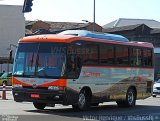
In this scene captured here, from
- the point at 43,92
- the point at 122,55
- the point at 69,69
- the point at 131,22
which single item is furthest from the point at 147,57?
the point at 131,22

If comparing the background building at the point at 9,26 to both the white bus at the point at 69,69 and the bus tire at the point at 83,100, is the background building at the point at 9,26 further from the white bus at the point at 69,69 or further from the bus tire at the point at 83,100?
the bus tire at the point at 83,100

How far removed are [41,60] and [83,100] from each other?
2.48 metres

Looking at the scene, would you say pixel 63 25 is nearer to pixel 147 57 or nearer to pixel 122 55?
pixel 147 57

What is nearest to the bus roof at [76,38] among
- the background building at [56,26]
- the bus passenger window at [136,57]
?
the bus passenger window at [136,57]

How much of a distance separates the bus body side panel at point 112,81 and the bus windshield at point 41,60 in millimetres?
771

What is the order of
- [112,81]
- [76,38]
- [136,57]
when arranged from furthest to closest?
[136,57] → [112,81] → [76,38]

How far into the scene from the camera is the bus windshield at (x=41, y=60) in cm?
1803

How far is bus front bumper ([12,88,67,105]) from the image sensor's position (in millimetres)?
17859

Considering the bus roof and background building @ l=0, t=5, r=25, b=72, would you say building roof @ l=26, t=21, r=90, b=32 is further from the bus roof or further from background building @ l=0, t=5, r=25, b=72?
the bus roof

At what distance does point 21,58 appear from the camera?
18.8 metres

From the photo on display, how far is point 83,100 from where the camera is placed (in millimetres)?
19172

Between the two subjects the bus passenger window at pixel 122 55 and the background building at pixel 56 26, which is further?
the background building at pixel 56 26

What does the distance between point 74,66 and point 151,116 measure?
355 centimetres

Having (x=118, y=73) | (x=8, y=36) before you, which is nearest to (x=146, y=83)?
(x=118, y=73)
